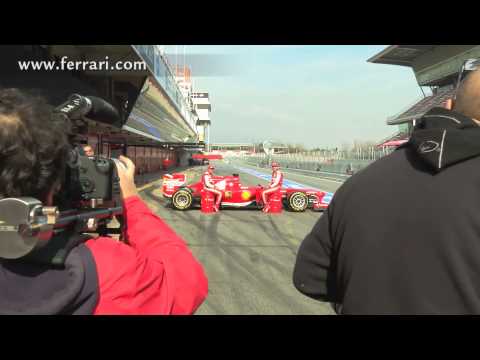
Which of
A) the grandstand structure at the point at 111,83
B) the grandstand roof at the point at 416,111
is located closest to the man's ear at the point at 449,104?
the grandstand structure at the point at 111,83

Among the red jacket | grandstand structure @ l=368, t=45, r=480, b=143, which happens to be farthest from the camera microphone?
grandstand structure @ l=368, t=45, r=480, b=143

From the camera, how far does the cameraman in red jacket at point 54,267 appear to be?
84 cm

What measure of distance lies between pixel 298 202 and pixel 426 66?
42.7 metres

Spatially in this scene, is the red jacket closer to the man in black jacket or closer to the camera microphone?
the camera microphone

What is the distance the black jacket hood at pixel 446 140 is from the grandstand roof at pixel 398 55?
1875 inches

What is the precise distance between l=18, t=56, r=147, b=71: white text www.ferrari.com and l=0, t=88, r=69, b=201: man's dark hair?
1321 cm

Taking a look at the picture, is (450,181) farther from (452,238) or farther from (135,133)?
(135,133)

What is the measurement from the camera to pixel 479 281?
35.9 inches

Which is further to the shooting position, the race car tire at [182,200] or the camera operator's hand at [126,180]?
the race car tire at [182,200]

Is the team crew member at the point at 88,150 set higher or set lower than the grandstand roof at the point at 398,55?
lower

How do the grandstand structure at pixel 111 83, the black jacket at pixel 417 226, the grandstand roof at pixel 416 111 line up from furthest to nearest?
1. the grandstand roof at pixel 416 111
2. the grandstand structure at pixel 111 83
3. the black jacket at pixel 417 226

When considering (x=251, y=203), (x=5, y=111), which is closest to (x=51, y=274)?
(x=5, y=111)

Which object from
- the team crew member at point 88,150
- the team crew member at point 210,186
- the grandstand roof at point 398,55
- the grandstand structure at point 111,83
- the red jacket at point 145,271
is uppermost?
the grandstand roof at point 398,55

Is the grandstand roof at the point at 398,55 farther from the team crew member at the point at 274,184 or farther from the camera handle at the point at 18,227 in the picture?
the camera handle at the point at 18,227
